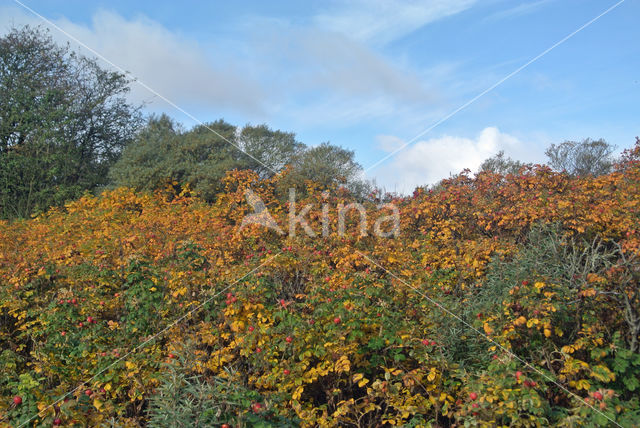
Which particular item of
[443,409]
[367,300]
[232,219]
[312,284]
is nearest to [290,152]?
[232,219]

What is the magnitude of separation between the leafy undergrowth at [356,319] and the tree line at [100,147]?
415cm

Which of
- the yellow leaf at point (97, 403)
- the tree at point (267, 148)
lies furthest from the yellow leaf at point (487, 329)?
the tree at point (267, 148)

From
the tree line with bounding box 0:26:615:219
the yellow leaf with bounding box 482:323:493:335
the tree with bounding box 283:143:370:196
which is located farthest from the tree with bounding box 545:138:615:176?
the yellow leaf with bounding box 482:323:493:335

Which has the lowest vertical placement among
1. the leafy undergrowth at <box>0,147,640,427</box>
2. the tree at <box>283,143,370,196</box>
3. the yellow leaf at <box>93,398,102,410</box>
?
the yellow leaf at <box>93,398,102,410</box>

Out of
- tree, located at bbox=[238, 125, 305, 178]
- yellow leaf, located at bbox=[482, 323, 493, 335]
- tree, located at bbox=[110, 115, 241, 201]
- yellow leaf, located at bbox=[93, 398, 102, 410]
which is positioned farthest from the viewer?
tree, located at bbox=[238, 125, 305, 178]

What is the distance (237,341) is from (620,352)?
127 inches

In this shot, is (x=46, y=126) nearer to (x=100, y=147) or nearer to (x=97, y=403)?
(x=100, y=147)

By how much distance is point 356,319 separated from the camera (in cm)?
464

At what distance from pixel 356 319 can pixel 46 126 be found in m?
12.7

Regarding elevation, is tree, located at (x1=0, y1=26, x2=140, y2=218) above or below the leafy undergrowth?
above

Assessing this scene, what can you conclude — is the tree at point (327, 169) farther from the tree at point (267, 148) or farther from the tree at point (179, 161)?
the tree at point (179, 161)

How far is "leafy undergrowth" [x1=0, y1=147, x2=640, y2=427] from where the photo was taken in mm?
3914

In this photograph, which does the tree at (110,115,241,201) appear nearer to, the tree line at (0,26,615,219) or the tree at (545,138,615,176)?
the tree line at (0,26,615,219)

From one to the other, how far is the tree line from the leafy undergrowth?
4148 millimetres
